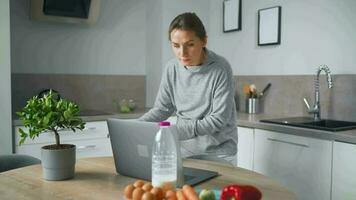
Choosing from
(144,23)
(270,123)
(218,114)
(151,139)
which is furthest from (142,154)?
(144,23)

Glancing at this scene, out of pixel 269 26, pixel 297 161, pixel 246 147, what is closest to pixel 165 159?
pixel 297 161

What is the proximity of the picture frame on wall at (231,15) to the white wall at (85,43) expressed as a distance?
0.87 metres

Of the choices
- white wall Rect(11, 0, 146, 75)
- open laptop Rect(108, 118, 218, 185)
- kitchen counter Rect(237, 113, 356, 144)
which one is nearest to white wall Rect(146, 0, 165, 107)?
white wall Rect(11, 0, 146, 75)

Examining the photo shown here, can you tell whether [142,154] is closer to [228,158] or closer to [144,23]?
[228,158]

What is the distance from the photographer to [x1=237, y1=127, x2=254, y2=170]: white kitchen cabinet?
290cm

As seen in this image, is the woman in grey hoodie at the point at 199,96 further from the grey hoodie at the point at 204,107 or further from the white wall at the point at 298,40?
the white wall at the point at 298,40

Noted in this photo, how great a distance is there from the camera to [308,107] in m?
3.09

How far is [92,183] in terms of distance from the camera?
4.84 feet

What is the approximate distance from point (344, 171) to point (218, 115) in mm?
970

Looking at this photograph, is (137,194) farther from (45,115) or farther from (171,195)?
(45,115)

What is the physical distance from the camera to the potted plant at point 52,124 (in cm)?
144

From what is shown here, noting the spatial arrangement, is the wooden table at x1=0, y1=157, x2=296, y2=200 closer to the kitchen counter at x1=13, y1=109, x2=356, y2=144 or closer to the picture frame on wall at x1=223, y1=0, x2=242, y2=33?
the kitchen counter at x1=13, y1=109, x2=356, y2=144

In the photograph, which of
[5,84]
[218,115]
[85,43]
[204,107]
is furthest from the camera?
[85,43]

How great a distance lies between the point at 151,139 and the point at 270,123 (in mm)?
1582
